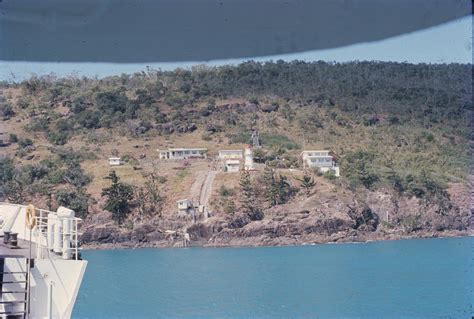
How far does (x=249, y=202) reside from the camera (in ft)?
162

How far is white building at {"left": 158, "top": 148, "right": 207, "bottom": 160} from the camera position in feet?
185

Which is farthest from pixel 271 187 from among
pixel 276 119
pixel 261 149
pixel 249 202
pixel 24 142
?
pixel 24 142

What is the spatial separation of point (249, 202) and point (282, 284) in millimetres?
23005

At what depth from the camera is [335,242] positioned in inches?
1945

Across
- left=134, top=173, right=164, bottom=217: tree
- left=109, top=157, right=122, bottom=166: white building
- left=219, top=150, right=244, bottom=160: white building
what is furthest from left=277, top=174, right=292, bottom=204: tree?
left=109, top=157, right=122, bottom=166: white building

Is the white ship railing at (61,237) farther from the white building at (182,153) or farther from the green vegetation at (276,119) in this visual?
the white building at (182,153)

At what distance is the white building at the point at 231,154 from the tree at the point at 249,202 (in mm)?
4839

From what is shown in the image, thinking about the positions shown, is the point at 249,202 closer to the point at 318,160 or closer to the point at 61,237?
the point at 318,160

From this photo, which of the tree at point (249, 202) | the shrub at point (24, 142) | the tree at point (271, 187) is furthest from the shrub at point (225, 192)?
the shrub at point (24, 142)

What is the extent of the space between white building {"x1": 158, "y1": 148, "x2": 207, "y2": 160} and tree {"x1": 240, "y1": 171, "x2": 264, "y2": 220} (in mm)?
7360

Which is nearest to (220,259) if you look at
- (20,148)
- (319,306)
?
(319,306)

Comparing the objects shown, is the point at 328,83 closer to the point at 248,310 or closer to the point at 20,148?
the point at 20,148

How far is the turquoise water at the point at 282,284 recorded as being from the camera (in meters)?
19.2

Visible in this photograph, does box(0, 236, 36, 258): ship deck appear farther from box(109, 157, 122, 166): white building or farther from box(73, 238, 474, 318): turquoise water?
box(109, 157, 122, 166): white building
